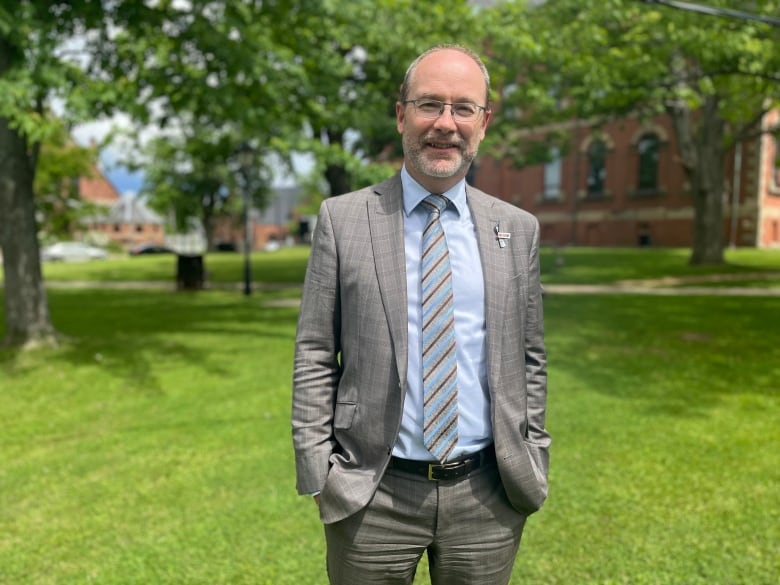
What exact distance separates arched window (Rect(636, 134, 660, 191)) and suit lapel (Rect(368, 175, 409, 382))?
41.3 metres

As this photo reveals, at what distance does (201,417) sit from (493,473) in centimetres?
523

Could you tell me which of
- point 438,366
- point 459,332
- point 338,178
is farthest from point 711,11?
point 338,178

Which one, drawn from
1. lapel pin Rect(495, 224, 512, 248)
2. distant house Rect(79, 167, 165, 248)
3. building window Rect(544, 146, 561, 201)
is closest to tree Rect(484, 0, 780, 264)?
lapel pin Rect(495, 224, 512, 248)

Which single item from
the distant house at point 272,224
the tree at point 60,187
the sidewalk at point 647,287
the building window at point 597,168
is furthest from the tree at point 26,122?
the distant house at point 272,224

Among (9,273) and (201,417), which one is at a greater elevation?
(9,273)

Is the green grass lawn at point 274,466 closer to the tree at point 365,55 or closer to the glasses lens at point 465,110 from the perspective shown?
the glasses lens at point 465,110

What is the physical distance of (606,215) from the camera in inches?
1663

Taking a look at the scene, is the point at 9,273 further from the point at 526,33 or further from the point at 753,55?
the point at 753,55

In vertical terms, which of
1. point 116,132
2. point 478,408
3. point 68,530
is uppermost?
point 116,132

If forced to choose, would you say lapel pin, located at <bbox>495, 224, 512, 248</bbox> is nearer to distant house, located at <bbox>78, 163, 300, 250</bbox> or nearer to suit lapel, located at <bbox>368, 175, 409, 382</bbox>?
suit lapel, located at <bbox>368, 175, 409, 382</bbox>

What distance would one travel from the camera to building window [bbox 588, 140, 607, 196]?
140 feet

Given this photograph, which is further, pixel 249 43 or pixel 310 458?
pixel 249 43

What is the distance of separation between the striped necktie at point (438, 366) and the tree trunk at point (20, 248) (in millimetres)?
9556

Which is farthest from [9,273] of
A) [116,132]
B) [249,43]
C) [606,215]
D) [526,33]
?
[606,215]
